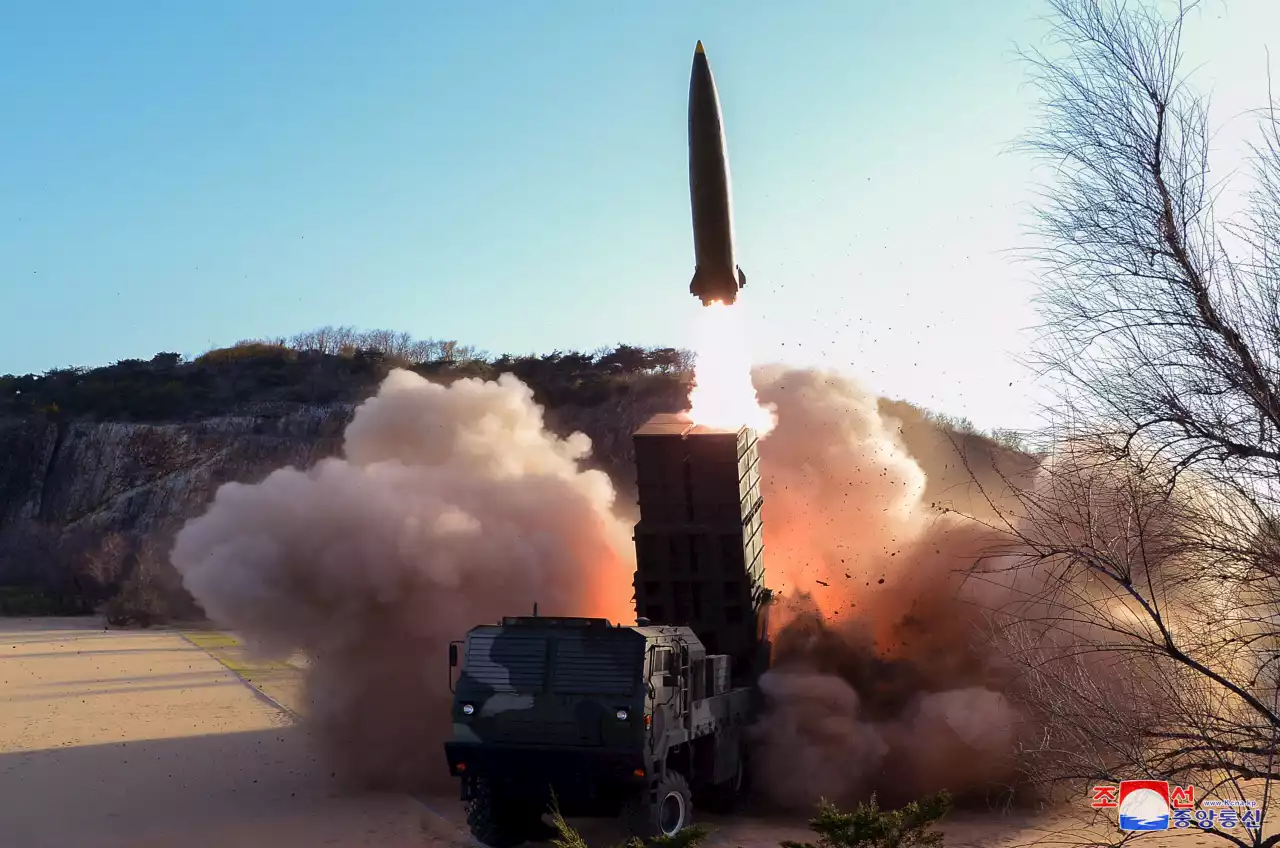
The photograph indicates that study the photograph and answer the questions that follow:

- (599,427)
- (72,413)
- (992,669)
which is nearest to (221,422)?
(72,413)

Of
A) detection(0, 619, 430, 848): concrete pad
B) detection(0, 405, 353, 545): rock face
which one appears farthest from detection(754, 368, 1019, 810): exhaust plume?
detection(0, 405, 353, 545): rock face

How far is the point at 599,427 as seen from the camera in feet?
189

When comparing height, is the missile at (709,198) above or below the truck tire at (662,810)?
above

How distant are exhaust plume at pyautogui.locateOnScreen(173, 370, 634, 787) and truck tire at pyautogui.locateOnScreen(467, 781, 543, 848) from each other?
347 centimetres

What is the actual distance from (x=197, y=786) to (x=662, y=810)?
22.5 ft

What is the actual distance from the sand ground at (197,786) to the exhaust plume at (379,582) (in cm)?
92

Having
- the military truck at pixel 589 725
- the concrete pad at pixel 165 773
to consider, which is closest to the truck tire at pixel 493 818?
the military truck at pixel 589 725

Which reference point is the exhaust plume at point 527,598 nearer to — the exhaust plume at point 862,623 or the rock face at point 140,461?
the exhaust plume at point 862,623
